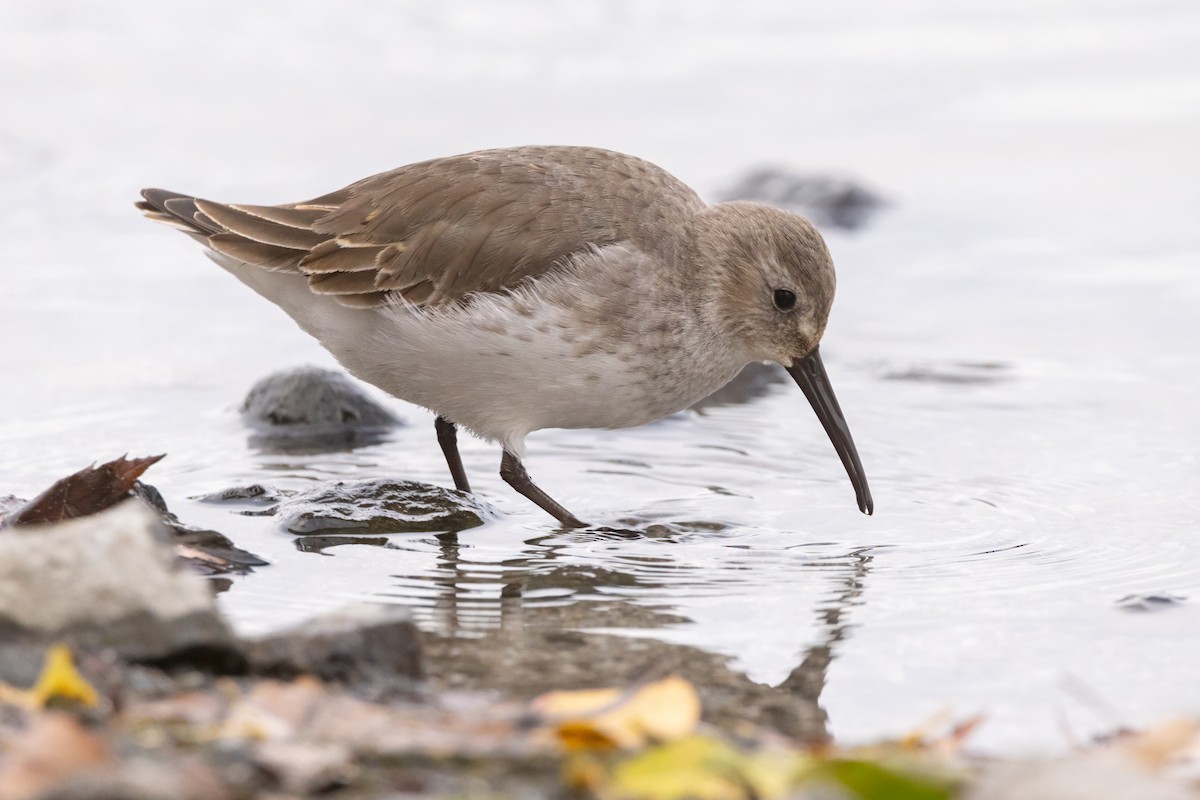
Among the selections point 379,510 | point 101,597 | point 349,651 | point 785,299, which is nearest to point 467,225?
point 379,510

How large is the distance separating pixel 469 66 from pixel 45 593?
1131 cm

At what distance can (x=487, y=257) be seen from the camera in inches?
258

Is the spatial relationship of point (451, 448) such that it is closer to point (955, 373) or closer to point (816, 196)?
point (955, 373)

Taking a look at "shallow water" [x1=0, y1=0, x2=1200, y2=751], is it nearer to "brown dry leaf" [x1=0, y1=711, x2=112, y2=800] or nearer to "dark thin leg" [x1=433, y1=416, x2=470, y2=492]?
"dark thin leg" [x1=433, y1=416, x2=470, y2=492]

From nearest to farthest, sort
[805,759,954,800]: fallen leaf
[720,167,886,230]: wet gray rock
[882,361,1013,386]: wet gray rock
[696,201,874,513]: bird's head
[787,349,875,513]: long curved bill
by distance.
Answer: [805,759,954,800]: fallen leaf < [696,201,874,513]: bird's head < [787,349,875,513]: long curved bill < [882,361,1013,386]: wet gray rock < [720,167,886,230]: wet gray rock

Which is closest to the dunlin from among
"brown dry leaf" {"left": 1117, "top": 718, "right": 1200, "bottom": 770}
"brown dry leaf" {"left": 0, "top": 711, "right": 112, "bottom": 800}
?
"brown dry leaf" {"left": 1117, "top": 718, "right": 1200, "bottom": 770}

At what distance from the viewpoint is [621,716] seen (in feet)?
12.3

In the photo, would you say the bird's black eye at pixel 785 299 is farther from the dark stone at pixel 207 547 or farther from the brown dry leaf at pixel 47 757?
the brown dry leaf at pixel 47 757

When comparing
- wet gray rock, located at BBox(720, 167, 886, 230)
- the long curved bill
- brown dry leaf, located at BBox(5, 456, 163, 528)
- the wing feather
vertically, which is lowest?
brown dry leaf, located at BBox(5, 456, 163, 528)

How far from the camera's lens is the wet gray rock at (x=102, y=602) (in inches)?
155

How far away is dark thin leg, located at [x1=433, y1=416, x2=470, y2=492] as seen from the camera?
280 inches

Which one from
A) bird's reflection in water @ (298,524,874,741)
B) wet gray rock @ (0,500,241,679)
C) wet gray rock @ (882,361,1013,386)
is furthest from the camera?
wet gray rock @ (882,361,1013,386)

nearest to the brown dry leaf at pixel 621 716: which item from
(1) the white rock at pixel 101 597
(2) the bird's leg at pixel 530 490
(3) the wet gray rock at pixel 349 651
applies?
(3) the wet gray rock at pixel 349 651

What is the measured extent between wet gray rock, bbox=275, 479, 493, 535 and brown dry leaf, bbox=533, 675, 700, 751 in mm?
2394
